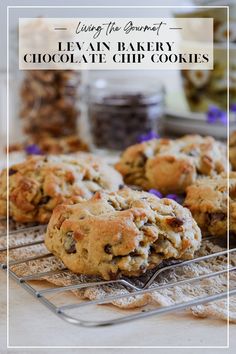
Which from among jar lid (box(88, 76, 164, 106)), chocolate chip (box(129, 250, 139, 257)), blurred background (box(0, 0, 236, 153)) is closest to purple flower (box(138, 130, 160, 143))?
blurred background (box(0, 0, 236, 153))

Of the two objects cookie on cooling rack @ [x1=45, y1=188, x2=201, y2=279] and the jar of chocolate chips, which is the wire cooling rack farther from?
the jar of chocolate chips

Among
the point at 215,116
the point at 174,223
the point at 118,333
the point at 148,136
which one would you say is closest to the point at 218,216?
the point at 174,223

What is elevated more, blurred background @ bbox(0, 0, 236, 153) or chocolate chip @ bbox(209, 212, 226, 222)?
blurred background @ bbox(0, 0, 236, 153)

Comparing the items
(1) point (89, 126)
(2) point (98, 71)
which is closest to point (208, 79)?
(1) point (89, 126)

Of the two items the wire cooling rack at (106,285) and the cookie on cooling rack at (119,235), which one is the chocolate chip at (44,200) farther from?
the cookie on cooling rack at (119,235)

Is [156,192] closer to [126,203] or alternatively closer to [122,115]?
[126,203]
